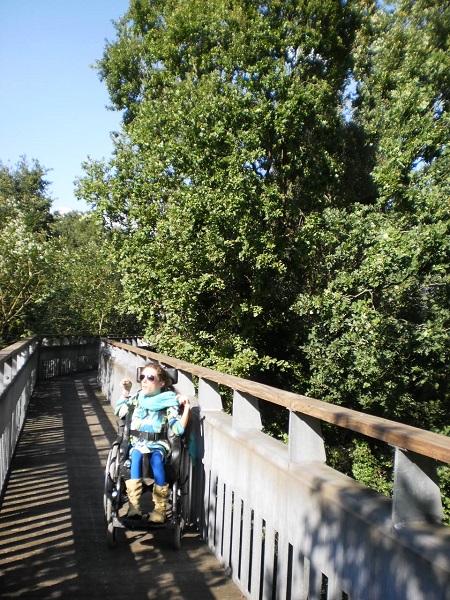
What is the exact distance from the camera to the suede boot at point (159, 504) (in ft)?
17.8

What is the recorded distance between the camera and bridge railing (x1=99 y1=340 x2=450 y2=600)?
2.57 metres

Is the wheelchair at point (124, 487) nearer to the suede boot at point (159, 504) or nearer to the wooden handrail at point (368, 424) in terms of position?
the suede boot at point (159, 504)

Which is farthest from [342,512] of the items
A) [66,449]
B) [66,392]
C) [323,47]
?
[323,47]

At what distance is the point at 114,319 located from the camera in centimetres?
4000

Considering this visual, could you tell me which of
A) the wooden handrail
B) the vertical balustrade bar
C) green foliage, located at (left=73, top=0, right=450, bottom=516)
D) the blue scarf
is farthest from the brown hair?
green foliage, located at (left=73, top=0, right=450, bottom=516)

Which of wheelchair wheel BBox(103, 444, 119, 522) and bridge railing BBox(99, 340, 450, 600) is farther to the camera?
wheelchair wheel BBox(103, 444, 119, 522)

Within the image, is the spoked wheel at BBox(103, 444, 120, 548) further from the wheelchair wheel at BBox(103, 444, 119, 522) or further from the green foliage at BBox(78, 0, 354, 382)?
the green foliage at BBox(78, 0, 354, 382)

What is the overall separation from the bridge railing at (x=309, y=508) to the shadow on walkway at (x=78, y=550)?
12.3 inches

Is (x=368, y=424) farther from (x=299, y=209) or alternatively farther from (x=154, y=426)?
(x=299, y=209)

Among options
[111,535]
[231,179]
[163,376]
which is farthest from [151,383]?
[231,179]

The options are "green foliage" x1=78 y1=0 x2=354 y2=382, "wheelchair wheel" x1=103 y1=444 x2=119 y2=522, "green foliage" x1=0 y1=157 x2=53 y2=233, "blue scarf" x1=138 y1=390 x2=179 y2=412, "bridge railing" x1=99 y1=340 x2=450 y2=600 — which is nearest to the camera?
"bridge railing" x1=99 y1=340 x2=450 y2=600

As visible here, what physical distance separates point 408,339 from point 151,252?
23.0ft

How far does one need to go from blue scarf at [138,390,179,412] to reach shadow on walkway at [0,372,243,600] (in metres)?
1.15

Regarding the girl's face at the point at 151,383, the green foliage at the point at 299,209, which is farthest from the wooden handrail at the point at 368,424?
the green foliage at the point at 299,209
